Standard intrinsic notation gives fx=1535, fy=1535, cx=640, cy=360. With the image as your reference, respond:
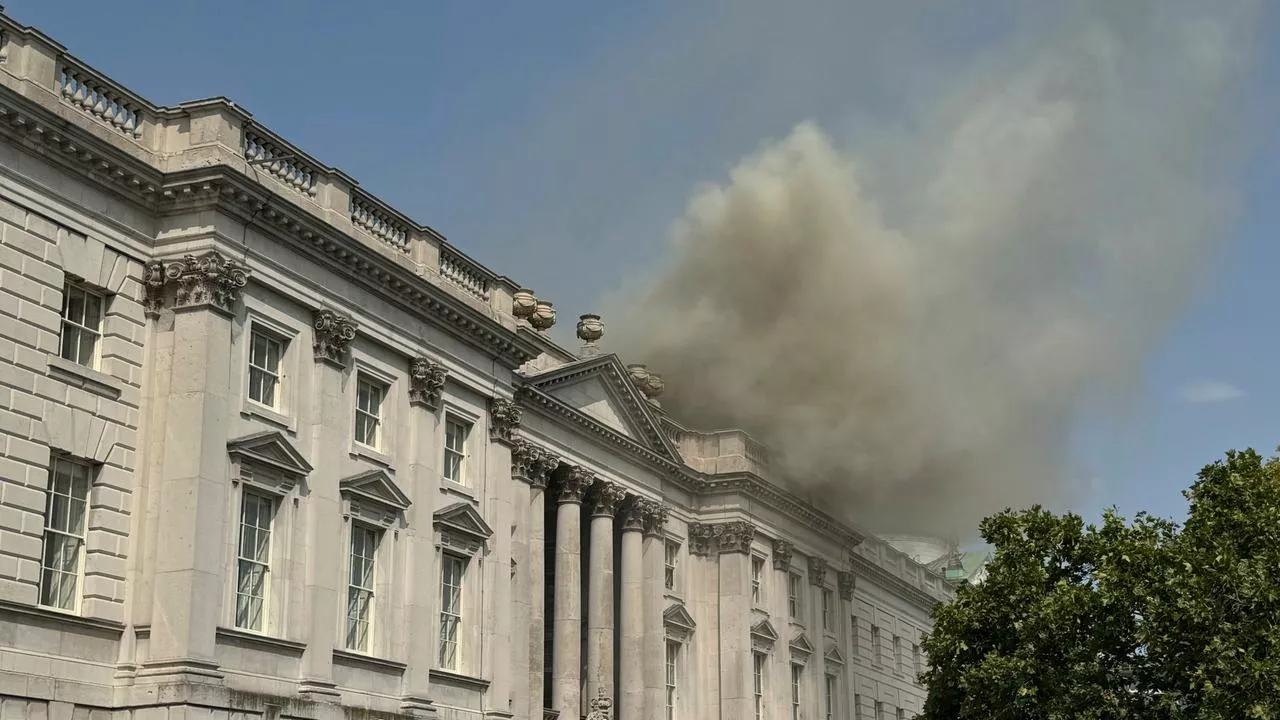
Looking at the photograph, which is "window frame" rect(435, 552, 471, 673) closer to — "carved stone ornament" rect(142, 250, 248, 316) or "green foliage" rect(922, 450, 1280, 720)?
"carved stone ornament" rect(142, 250, 248, 316)

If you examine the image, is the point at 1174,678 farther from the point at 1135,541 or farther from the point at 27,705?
the point at 27,705

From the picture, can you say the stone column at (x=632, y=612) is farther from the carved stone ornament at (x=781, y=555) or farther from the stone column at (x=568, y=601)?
the carved stone ornament at (x=781, y=555)

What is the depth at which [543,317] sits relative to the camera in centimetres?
4569

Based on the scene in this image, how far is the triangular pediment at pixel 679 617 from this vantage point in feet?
167

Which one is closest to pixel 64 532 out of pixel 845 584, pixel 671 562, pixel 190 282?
pixel 190 282

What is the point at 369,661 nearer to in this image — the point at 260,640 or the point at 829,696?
the point at 260,640

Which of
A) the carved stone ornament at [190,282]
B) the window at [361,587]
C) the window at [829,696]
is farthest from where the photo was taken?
the window at [829,696]

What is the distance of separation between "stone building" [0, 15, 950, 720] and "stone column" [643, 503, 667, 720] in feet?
17.3

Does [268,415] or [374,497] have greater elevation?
[268,415]

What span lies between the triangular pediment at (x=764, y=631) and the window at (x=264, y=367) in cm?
2751

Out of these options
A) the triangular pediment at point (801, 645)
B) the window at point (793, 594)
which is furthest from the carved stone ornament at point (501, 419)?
the window at point (793, 594)

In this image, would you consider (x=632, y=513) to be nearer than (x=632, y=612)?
No

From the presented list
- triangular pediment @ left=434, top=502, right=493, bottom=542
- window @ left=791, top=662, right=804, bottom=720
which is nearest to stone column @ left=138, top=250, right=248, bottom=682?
triangular pediment @ left=434, top=502, right=493, bottom=542

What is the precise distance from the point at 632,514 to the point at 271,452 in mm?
21339
